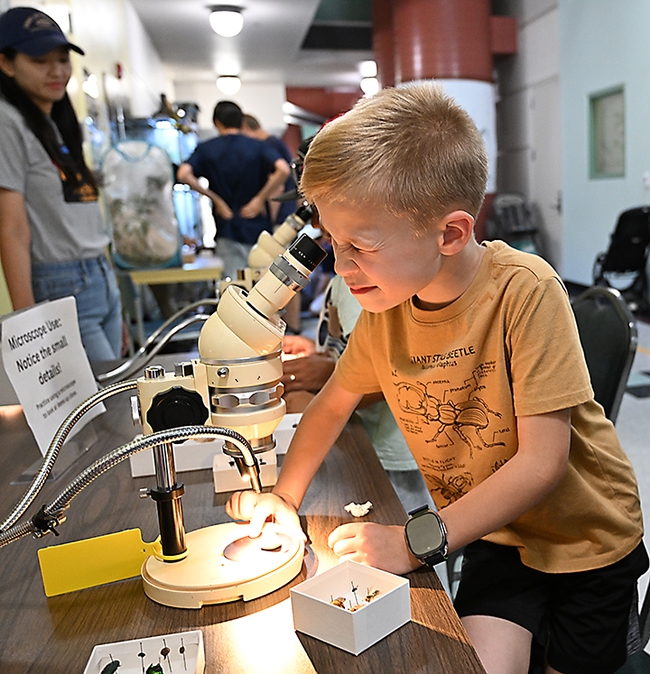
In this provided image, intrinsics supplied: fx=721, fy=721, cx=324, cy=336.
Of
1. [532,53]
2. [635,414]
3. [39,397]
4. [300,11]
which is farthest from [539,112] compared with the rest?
[39,397]

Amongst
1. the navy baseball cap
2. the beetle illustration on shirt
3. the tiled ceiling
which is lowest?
the beetle illustration on shirt

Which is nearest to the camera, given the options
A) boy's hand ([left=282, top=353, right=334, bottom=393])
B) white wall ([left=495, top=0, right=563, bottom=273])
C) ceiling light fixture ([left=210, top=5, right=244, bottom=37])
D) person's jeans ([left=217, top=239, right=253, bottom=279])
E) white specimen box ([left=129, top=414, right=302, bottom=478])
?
white specimen box ([left=129, top=414, right=302, bottom=478])

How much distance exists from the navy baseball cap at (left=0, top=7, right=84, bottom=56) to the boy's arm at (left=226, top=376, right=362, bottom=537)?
1.38 meters

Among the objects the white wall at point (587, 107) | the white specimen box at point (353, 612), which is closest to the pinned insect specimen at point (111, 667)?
the white specimen box at point (353, 612)

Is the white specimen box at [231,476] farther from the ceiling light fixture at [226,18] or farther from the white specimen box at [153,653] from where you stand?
the ceiling light fixture at [226,18]

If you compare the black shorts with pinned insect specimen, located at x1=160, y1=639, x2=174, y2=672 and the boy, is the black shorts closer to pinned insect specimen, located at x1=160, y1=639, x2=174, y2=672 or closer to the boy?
the boy

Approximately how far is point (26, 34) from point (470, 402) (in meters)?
1.61

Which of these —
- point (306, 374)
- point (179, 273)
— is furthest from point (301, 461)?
point (179, 273)

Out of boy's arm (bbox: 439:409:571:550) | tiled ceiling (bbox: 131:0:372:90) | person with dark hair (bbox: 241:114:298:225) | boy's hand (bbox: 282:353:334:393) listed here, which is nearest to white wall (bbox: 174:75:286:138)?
tiled ceiling (bbox: 131:0:372:90)

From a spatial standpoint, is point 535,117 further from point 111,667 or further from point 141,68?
point 111,667

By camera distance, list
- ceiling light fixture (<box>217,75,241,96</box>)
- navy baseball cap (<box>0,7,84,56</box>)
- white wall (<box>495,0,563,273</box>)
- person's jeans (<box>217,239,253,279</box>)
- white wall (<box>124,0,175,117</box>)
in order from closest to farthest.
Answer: navy baseball cap (<box>0,7,84,56</box>), person's jeans (<box>217,239,253,279</box>), white wall (<box>124,0,175,117</box>), white wall (<box>495,0,563,273</box>), ceiling light fixture (<box>217,75,241,96</box>)

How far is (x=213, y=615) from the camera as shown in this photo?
2.30 ft

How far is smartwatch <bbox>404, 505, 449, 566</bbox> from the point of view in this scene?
2.50 ft

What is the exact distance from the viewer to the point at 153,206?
3.92 m
